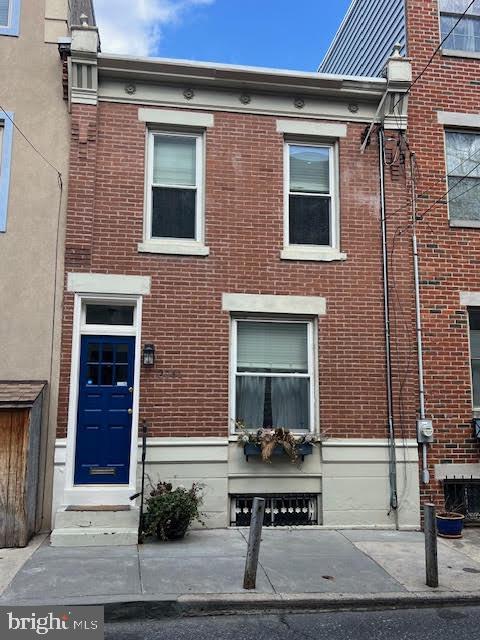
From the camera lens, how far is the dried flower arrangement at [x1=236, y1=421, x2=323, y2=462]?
767cm

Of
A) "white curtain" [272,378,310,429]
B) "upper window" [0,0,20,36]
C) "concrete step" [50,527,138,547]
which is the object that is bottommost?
"concrete step" [50,527,138,547]

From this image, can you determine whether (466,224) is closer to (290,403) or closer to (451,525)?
(290,403)

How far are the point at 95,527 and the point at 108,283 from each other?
10.6ft

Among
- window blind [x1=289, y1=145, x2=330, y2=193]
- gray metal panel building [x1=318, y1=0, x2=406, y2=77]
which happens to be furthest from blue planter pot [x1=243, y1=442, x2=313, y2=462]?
gray metal panel building [x1=318, y1=0, x2=406, y2=77]

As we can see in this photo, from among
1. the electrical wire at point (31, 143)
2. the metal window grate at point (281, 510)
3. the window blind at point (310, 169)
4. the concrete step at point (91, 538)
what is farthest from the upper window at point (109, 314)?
the window blind at point (310, 169)

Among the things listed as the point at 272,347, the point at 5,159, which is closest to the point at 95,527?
the point at 272,347

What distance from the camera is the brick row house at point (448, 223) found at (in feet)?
27.2

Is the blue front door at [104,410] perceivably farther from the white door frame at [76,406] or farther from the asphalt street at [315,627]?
the asphalt street at [315,627]

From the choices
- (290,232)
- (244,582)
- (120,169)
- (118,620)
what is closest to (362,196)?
(290,232)

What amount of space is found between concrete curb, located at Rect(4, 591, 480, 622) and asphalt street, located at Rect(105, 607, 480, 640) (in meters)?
0.08

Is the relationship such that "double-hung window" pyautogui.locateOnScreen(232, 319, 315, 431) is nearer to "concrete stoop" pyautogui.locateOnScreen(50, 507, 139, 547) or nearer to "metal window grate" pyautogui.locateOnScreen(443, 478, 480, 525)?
"concrete stoop" pyautogui.locateOnScreen(50, 507, 139, 547)

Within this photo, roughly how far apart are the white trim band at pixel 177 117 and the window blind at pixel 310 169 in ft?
4.65

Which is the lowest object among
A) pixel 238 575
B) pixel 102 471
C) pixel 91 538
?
pixel 238 575

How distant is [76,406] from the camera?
7.69 metres
